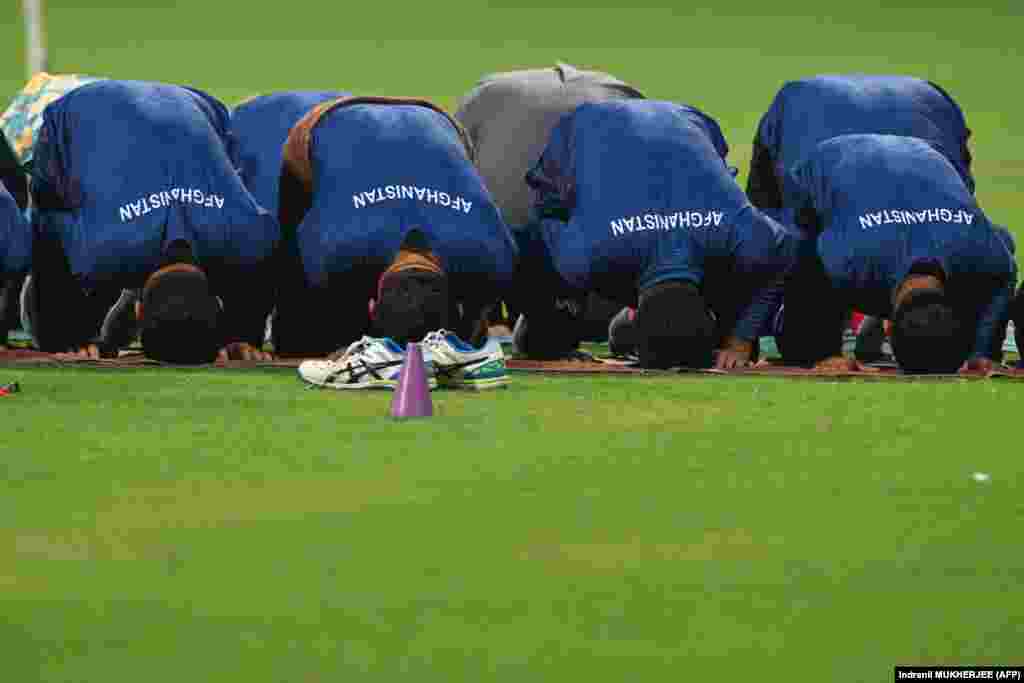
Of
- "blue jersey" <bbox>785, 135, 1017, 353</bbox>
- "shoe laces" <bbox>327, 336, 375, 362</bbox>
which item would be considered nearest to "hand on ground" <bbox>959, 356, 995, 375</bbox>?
"blue jersey" <bbox>785, 135, 1017, 353</bbox>

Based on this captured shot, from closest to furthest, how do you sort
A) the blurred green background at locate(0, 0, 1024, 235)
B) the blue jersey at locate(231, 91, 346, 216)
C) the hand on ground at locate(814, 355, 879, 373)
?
the hand on ground at locate(814, 355, 879, 373) → the blue jersey at locate(231, 91, 346, 216) → the blurred green background at locate(0, 0, 1024, 235)

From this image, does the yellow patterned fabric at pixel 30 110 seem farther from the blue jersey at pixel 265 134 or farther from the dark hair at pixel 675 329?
the dark hair at pixel 675 329

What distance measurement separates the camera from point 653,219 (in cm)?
707

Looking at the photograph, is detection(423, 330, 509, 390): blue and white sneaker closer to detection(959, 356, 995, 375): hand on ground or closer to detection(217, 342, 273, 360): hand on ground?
detection(217, 342, 273, 360): hand on ground

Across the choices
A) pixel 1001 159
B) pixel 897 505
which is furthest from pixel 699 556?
pixel 1001 159

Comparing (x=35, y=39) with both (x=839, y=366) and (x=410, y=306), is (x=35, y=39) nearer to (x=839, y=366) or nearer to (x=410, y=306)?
(x=410, y=306)

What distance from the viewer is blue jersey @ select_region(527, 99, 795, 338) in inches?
278

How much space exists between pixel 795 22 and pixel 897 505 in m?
11.2

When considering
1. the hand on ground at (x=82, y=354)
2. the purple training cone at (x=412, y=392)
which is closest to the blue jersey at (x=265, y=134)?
the hand on ground at (x=82, y=354)

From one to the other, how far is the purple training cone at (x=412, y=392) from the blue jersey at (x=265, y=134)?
2348 millimetres

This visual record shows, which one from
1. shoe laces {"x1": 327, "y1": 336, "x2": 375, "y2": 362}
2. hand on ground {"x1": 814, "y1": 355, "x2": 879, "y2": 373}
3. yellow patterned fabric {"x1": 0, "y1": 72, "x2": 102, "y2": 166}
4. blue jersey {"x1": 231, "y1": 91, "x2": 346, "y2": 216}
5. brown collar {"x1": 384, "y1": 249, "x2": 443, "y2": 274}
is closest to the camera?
shoe laces {"x1": 327, "y1": 336, "x2": 375, "y2": 362}

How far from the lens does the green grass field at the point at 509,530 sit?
281 cm

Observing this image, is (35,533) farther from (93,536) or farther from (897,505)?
(897,505)

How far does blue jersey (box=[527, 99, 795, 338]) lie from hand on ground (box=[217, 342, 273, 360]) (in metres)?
1.14
